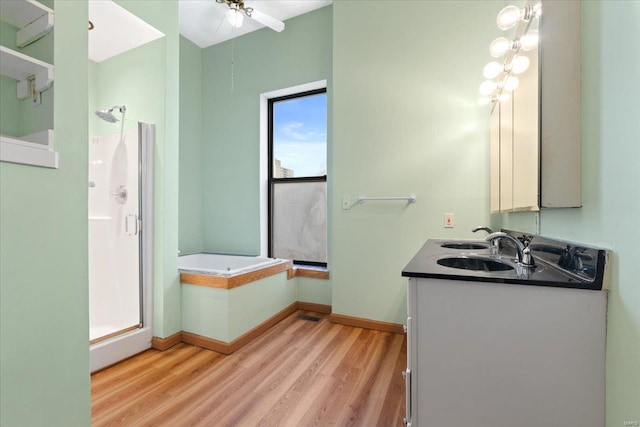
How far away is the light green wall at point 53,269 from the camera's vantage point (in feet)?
3.06

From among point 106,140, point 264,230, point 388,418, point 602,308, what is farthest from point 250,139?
point 602,308

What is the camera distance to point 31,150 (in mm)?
973

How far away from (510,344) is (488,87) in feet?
5.66

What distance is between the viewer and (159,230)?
6.69 ft

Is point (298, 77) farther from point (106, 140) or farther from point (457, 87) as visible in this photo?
point (106, 140)

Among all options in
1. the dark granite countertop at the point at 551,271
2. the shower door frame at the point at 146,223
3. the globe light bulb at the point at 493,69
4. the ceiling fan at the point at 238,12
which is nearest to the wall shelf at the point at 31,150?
the shower door frame at the point at 146,223

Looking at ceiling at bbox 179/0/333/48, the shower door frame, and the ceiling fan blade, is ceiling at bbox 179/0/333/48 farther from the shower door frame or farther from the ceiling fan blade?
the shower door frame

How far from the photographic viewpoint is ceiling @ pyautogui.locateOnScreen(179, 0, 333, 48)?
2674 millimetres

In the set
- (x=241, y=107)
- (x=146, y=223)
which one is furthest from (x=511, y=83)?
(x=241, y=107)

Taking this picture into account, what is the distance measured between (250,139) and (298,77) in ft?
2.87

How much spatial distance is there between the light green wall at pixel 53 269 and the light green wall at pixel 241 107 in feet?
6.67

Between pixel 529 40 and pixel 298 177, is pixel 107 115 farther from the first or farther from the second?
pixel 529 40

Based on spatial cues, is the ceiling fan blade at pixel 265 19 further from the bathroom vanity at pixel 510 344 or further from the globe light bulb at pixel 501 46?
the bathroom vanity at pixel 510 344

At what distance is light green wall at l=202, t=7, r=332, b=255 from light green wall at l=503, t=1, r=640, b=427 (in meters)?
2.29
